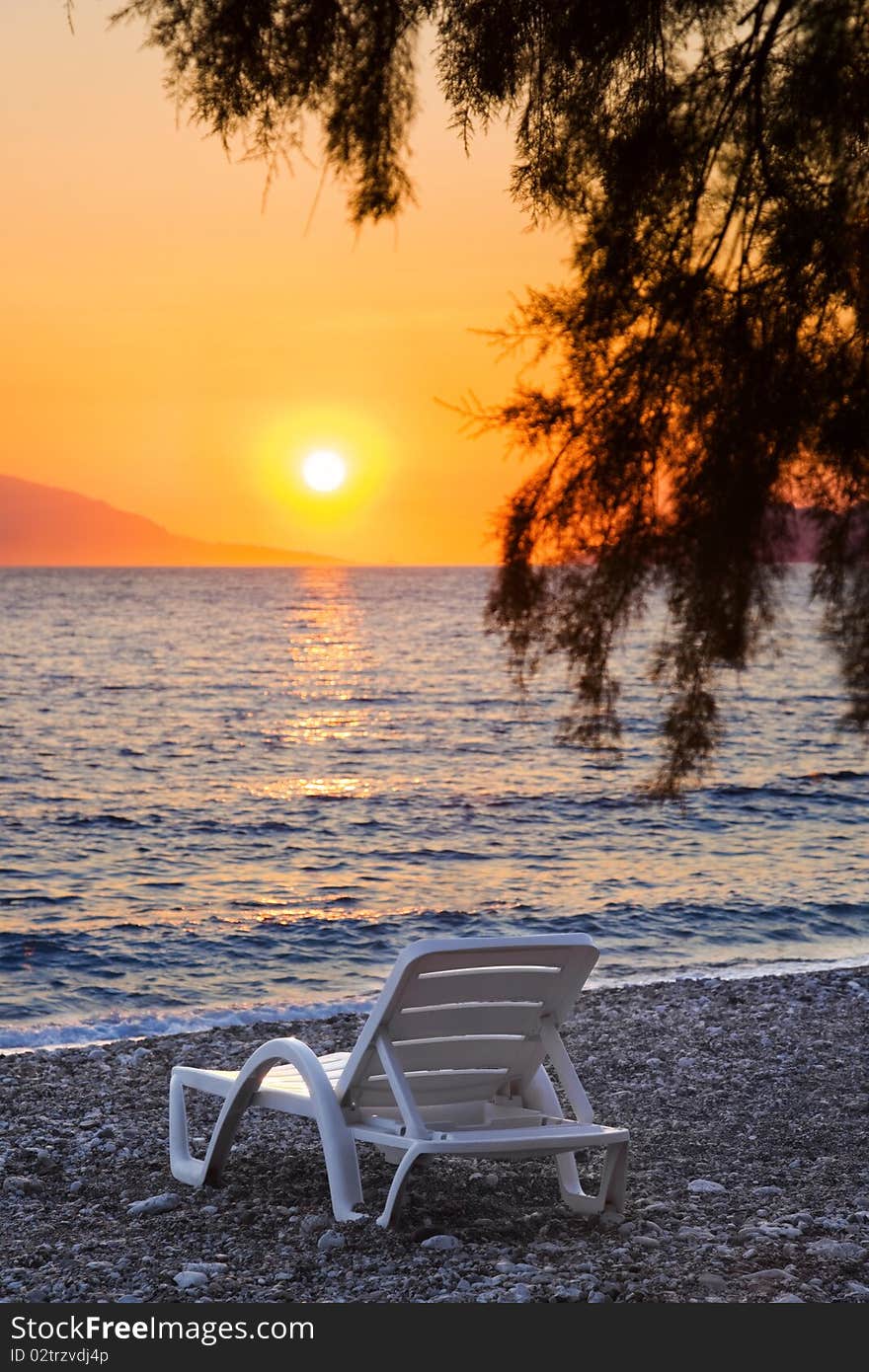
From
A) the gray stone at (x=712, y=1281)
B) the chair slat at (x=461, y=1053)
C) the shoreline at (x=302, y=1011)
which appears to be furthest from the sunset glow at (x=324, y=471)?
the gray stone at (x=712, y=1281)

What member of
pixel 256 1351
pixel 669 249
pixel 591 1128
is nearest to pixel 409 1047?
pixel 591 1128

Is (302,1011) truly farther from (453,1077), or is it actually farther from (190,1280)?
(190,1280)

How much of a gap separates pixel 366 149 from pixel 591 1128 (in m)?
3.59

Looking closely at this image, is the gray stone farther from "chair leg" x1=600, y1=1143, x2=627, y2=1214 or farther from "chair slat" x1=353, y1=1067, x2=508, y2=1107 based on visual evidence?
"chair slat" x1=353, y1=1067, x2=508, y2=1107

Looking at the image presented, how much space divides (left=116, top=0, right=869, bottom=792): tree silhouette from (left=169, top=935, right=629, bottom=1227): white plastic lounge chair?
1.02 meters

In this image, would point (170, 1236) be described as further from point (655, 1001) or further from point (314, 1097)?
point (655, 1001)

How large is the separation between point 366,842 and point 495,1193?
565 inches

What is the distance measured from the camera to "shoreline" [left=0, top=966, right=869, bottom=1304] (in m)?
3.98

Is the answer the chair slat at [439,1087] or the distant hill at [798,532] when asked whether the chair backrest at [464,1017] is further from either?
the distant hill at [798,532]

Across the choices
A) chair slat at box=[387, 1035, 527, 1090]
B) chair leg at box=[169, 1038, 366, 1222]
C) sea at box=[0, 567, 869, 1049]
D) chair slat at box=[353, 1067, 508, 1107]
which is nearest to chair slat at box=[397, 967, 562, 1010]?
chair slat at box=[387, 1035, 527, 1090]

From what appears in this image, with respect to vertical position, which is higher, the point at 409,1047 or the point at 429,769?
the point at 409,1047

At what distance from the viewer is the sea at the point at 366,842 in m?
11.6

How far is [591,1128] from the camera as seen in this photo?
178 inches

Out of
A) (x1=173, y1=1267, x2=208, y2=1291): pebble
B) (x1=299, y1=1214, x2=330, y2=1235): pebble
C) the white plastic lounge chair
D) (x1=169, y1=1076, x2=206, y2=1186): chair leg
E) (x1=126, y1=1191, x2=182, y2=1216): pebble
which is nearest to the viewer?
(x1=173, y1=1267, x2=208, y2=1291): pebble
